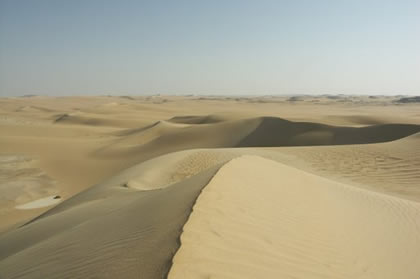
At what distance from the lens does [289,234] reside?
4465 mm

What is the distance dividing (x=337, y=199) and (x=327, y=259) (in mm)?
3154

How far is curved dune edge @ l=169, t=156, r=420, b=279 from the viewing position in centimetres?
337

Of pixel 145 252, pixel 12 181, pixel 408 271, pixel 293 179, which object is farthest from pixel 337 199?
pixel 12 181

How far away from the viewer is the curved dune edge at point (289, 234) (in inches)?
133

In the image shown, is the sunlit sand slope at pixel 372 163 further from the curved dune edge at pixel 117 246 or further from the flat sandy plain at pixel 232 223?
the curved dune edge at pixel 117 246

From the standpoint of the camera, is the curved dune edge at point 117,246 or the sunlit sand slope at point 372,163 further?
the sunlit sand slope at point 372,163

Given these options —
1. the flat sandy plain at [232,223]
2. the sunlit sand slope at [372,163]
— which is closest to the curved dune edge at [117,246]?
the flat sandy plain at [232,223]

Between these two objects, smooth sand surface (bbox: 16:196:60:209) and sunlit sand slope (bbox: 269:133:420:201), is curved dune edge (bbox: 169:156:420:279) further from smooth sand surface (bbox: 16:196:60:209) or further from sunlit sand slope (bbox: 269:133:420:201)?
smooth sand surface (bbox: 16:196:60:209)

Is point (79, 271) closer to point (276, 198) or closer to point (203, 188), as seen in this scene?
point (203, 188)

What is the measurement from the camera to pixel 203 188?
5289 millimetres

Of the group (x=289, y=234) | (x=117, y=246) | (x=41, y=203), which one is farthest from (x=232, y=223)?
(x=41, y=203)

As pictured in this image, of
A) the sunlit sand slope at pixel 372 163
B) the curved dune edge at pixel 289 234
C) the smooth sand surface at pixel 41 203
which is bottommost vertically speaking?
the smooth sand surface at pixel 41 203

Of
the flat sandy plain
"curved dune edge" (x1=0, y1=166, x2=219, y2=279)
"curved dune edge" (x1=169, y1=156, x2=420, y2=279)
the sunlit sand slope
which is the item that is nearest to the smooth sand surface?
the flat sandy plain

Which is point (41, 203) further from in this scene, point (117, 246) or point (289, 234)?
point (289, 234)
